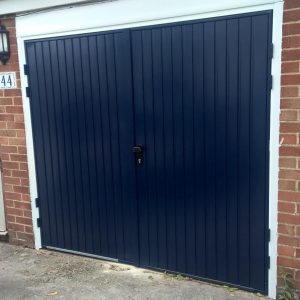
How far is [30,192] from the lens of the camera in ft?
15.1

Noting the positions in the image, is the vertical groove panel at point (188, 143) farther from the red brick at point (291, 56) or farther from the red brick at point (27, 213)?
the red brick at point (27, 213)

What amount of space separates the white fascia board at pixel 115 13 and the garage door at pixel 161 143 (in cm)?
9

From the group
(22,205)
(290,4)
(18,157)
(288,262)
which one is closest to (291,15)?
(290,4)

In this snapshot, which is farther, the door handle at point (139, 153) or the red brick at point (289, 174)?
the door handle at point (139, 153)

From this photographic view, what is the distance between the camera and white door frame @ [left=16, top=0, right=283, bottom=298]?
3229mm

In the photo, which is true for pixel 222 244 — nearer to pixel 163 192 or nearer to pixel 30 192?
pixel 163 192

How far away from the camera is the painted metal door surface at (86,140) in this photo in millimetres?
3945

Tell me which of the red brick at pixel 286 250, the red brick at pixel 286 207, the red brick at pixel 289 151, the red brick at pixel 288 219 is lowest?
the red brick at pixel 286 250

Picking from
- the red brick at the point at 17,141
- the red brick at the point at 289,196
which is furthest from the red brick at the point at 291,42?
the red brick at the point at 17,141

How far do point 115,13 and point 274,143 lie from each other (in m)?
1.77

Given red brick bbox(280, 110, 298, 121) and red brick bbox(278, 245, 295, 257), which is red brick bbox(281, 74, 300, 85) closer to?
red brick bbox(280, 110, 298, 121)

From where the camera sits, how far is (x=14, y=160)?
4652 millimetres

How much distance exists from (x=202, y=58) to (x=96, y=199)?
1.73 metres

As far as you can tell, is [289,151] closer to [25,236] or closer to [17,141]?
[17,141]
